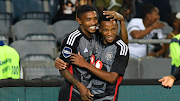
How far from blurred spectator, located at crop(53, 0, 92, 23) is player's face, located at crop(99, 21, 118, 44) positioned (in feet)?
20.9

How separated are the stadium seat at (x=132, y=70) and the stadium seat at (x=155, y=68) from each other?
13 cm

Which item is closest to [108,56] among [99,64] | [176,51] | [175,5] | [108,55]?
[108,55]

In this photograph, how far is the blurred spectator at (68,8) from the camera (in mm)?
9742

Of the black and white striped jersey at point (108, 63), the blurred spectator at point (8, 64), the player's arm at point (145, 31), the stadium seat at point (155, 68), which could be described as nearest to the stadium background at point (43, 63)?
the stadium seat at point (155, 68)

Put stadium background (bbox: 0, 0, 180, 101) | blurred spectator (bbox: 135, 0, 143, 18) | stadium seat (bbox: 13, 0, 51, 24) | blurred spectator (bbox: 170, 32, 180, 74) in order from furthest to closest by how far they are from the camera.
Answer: blurred spectator (bbox: 135, 0, 143, 18), stadium seat (bbox: 13, 0, 51, 24), blurred spectator (bbox: 170, 32, 180, 74), stadium background (bbox: 0, 0, 180, 101)

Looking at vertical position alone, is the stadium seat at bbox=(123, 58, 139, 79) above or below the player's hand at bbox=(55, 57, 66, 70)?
below

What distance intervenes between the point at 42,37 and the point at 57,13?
5.46ft

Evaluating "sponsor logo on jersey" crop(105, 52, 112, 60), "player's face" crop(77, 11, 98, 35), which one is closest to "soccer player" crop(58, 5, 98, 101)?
"player's face" crop(77, 11, 98, 35)

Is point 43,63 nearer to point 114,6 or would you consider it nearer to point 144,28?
point 144,28

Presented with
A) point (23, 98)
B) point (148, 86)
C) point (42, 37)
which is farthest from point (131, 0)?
point (23, 98)

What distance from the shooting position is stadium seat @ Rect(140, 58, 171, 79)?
719cm

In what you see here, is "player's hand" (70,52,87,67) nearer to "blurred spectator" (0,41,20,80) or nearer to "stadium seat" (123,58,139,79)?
"blurred spectator" (0,41,20,80)

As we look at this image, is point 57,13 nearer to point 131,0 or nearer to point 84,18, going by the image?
point 131,0

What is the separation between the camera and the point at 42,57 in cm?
742
